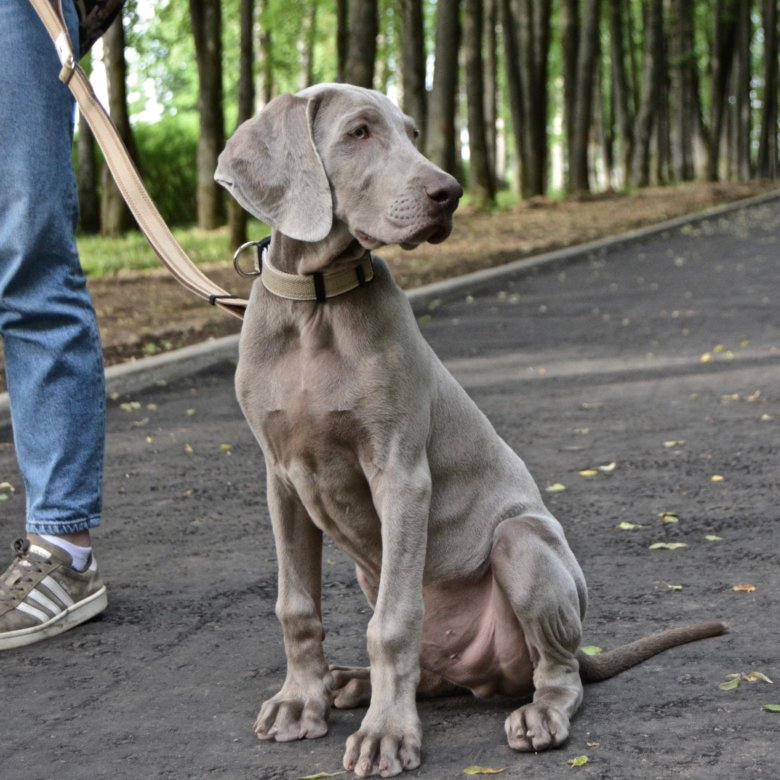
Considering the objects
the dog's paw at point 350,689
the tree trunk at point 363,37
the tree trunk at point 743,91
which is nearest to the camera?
the dog's paw at point 350,689

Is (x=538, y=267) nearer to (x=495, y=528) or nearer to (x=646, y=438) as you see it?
(x=646, y=438)

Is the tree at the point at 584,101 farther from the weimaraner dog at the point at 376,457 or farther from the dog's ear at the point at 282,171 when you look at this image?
the dog's ear at the point at 282,171

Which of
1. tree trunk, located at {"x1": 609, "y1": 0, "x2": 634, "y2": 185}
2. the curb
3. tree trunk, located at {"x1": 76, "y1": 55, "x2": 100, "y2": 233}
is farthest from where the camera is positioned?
tree trunk, located at {"x1": 609, "y1": 0, "x2": 634, "y2": 185}

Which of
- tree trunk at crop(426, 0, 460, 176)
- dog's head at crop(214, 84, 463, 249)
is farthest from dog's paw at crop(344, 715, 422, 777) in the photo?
tree trunk at crop(426, 0, 460, 176)

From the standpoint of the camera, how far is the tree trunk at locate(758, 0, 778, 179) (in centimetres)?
4378

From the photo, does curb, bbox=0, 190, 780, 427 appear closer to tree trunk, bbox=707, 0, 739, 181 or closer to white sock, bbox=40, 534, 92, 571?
white sock, bbox=40, 534, 92, 571

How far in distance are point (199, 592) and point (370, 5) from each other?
15.3 m

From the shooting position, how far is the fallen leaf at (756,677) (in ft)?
12.0

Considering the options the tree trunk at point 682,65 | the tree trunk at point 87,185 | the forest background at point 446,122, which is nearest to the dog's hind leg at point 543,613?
the forest background at point 446,122

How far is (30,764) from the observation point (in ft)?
11.0

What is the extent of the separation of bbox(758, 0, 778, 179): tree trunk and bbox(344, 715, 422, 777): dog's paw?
4351cm

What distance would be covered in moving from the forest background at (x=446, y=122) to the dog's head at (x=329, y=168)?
699 centimetres

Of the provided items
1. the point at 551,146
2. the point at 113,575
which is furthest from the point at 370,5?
the point at 551,146

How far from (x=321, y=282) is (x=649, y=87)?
34.6m
